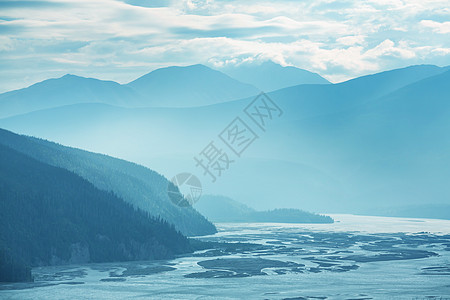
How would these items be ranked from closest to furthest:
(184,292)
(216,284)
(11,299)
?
(11,299) < (184,292) < (216,284)

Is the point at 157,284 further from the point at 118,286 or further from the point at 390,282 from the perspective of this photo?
the point at 390,282

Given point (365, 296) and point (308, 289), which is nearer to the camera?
point (365, 296)

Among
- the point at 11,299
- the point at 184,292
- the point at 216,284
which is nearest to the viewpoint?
the point at 11,299

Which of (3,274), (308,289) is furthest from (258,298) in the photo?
(3,274)

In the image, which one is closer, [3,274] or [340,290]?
[340,290]

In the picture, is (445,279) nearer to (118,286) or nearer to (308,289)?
(308,289)

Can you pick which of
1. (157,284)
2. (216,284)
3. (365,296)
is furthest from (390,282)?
(157,284)

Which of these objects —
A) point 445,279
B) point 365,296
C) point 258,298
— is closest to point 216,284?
point 258,298

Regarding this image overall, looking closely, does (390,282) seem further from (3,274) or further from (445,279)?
(3,274)
